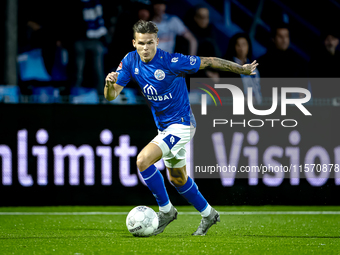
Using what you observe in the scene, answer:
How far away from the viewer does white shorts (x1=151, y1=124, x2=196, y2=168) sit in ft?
16.7

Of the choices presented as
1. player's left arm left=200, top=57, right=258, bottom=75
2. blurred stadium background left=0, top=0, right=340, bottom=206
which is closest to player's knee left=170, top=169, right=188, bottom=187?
player's left arm left=200, top=57, right=258, bottom=75

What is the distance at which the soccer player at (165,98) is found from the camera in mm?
5008

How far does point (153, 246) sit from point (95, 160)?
349 cm

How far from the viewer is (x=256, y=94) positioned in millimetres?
A: 7773

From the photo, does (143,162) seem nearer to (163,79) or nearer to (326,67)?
(163,79)

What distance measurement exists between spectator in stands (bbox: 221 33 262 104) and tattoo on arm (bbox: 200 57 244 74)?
2725 mm

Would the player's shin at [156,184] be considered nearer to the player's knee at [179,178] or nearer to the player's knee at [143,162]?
the player's knee at [143,162]

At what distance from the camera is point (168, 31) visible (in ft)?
27.7

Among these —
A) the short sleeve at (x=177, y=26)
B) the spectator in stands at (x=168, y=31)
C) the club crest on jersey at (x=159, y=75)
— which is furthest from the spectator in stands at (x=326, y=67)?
the club crest on jersey at (x=159, y=75)

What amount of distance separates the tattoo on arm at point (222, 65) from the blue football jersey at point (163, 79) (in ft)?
0.22

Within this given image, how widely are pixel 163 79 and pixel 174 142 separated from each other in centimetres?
61

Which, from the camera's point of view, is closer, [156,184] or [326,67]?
[156,184]

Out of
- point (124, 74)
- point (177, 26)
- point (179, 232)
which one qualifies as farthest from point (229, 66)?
point (177, 26)

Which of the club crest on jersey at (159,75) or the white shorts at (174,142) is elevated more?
the club crest on jersey at (159,75)
